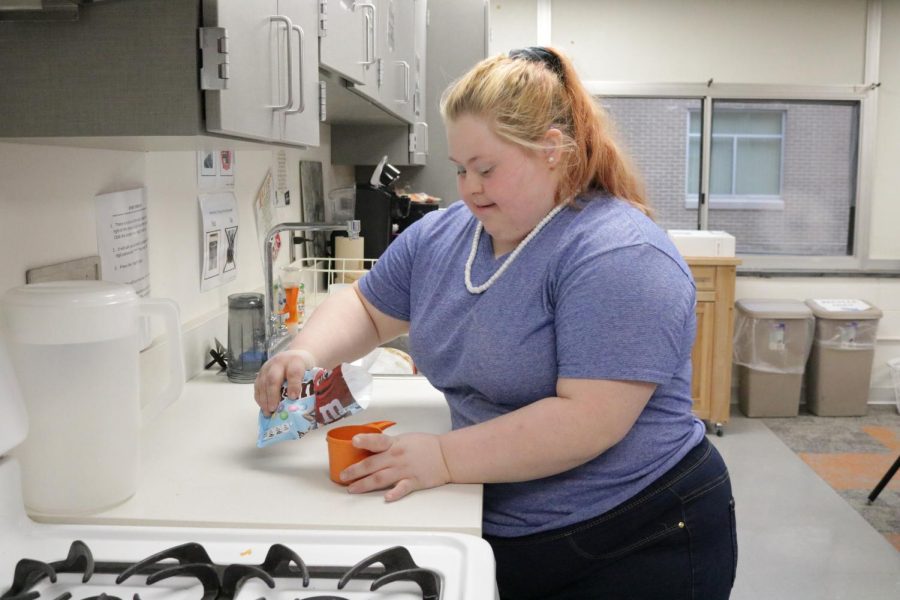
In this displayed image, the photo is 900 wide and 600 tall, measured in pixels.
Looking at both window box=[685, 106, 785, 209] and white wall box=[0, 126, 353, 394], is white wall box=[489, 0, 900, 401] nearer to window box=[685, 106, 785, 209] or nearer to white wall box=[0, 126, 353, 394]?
window box=[685, 106, 785, 209]

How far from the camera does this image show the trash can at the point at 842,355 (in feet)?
15.6

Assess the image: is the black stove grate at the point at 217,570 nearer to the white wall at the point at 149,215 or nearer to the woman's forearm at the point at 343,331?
the white wall at the point at 149,215

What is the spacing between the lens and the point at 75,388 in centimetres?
104

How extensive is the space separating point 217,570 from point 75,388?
300 millimetres

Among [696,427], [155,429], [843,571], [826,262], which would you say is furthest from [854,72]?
[155,429]

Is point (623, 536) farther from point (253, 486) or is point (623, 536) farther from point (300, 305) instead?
point (300, 305)

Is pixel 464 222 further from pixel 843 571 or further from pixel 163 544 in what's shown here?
pixel 843 571

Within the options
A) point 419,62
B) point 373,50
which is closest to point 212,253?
point 373,50

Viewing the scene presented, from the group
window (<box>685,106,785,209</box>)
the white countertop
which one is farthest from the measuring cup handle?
window (<box>685,106,785,209</box>)

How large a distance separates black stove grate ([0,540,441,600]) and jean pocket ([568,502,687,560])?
45 centimetres

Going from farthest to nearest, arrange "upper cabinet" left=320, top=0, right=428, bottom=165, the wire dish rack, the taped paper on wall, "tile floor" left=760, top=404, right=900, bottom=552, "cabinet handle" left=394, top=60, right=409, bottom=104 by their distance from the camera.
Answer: "tile floor" left=760, top=404, right=900, bottom=552 → the wire dish rack → "cabinet handle" left=394, top=60, right=409, bottom=104 → the taped paper on wall → "upper cabinet" left=320, top=0, right=428, bottom=165

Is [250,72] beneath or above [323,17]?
beneath

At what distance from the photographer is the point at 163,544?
100cm

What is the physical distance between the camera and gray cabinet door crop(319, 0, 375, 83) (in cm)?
153
